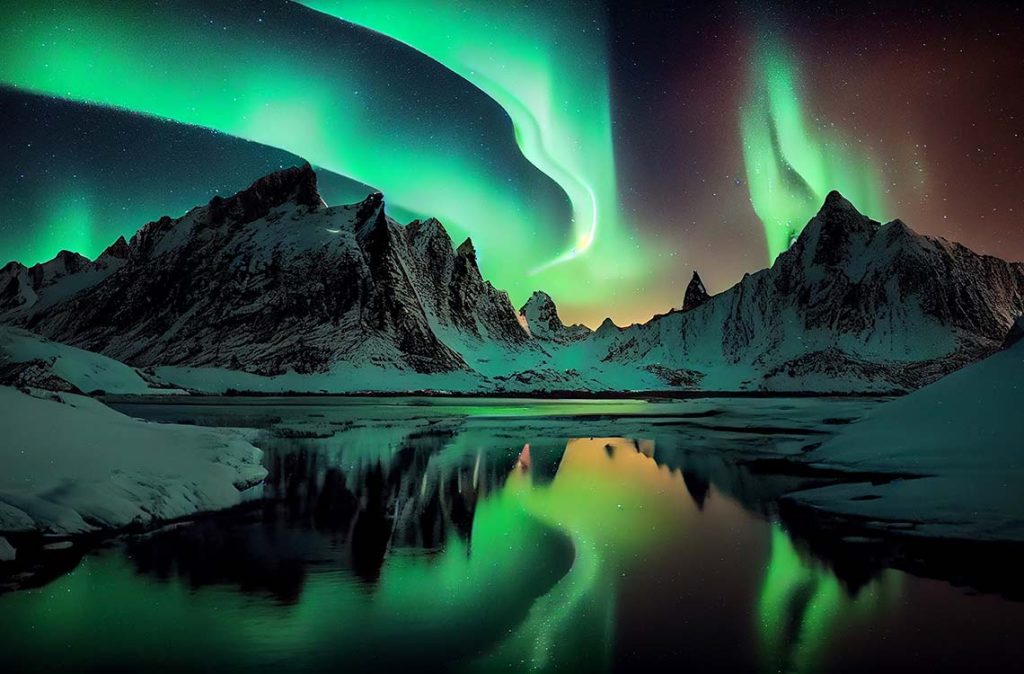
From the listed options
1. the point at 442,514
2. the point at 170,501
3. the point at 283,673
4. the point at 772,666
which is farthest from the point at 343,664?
the point at 170,501

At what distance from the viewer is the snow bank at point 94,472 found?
15.0 m

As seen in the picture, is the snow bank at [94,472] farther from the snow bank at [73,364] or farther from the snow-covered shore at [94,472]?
the snow bank at [73,364]

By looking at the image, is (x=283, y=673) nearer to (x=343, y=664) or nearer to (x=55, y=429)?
(x=343, y=664)

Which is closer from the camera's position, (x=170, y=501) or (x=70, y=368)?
(x=170, y=501)

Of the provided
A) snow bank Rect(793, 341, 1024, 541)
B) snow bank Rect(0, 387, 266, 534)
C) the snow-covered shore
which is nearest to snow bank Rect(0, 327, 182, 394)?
the snow-covered shore

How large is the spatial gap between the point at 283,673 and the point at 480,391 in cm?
18367

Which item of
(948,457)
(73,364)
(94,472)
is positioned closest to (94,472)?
(94,472)

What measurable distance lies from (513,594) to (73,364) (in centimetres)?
12390

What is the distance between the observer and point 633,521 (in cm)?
1755

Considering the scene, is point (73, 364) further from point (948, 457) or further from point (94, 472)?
point (948, 457)

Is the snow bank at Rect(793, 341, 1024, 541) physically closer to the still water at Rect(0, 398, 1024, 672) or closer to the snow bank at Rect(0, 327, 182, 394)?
the still water at Rect(0, 398, 1024, 672)

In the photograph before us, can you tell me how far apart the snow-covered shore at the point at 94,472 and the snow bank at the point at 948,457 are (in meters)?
17.7

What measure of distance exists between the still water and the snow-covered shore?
142cm

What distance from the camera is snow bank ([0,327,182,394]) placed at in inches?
3989
